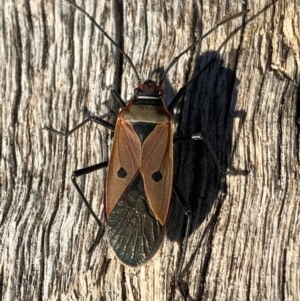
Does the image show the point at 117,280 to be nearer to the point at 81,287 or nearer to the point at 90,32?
the point at 81,287

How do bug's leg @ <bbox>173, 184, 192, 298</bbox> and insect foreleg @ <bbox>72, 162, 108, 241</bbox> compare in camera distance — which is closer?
bug's leg @ <bbox>173, 184, 192, 298</bbox>

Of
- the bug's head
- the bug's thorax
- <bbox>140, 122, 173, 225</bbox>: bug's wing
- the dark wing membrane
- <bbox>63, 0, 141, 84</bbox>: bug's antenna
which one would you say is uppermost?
<bbox>63, 0, 141, 84</bbox>: bug's antenna

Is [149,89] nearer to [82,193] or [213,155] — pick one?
[213,155]

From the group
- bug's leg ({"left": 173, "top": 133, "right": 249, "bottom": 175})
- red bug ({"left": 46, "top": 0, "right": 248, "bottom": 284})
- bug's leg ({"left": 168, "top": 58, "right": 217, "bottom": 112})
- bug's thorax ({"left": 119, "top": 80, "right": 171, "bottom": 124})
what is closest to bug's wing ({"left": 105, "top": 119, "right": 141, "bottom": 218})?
red bug ({"left": 46, "top": 0, "right": 248, "bottom": 284})

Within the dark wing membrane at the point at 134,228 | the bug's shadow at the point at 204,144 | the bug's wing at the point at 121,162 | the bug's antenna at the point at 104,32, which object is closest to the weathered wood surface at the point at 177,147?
the bug's shadow at the point at 204,144

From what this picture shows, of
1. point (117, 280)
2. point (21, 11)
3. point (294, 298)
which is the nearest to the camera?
point (294, 298)

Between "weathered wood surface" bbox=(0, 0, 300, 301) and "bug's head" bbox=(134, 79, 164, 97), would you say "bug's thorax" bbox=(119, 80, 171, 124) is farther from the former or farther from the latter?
"weathered wood surface" bbox=(0, 0, 300, 301)

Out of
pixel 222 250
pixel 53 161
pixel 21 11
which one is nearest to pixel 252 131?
pixel 222 250

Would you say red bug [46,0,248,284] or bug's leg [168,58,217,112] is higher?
bug's leg [168,58,217,112]
